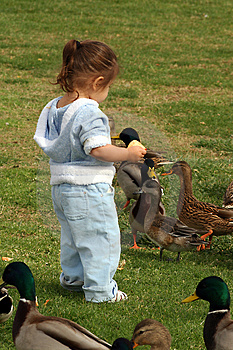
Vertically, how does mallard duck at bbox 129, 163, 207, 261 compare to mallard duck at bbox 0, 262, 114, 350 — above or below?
below

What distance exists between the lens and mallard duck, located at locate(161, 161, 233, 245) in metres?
5.47

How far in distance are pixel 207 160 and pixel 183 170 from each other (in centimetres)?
183

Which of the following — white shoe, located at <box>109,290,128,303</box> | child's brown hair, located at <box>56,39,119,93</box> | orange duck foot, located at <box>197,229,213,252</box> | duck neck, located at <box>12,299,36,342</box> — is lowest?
orange duck foot, located at <box>197,229,213,252</box>

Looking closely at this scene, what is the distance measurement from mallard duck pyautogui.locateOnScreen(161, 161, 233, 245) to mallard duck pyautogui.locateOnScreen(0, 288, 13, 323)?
2.59 meters

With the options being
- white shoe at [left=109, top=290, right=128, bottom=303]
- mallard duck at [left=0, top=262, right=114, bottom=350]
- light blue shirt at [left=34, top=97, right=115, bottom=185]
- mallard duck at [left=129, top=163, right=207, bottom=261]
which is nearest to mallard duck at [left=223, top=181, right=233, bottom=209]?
mallard duck at [left=129, top=163, right=207, bottom=261]

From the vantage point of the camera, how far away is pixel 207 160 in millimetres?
7926

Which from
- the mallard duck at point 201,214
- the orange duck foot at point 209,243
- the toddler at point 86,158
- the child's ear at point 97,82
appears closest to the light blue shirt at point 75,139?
the toddler at point 86,158

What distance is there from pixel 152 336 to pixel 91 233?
38.2 inches

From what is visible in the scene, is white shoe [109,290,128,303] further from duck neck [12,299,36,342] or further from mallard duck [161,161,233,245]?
mallard duck [161,161,233,245]

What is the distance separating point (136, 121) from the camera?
9336 mm

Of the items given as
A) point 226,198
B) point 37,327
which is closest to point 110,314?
point 37,327

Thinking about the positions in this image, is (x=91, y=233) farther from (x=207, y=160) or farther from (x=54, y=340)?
(x=207, y=160)

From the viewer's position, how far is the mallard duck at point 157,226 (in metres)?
4.90

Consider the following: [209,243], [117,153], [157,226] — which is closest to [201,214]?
[209,243]
